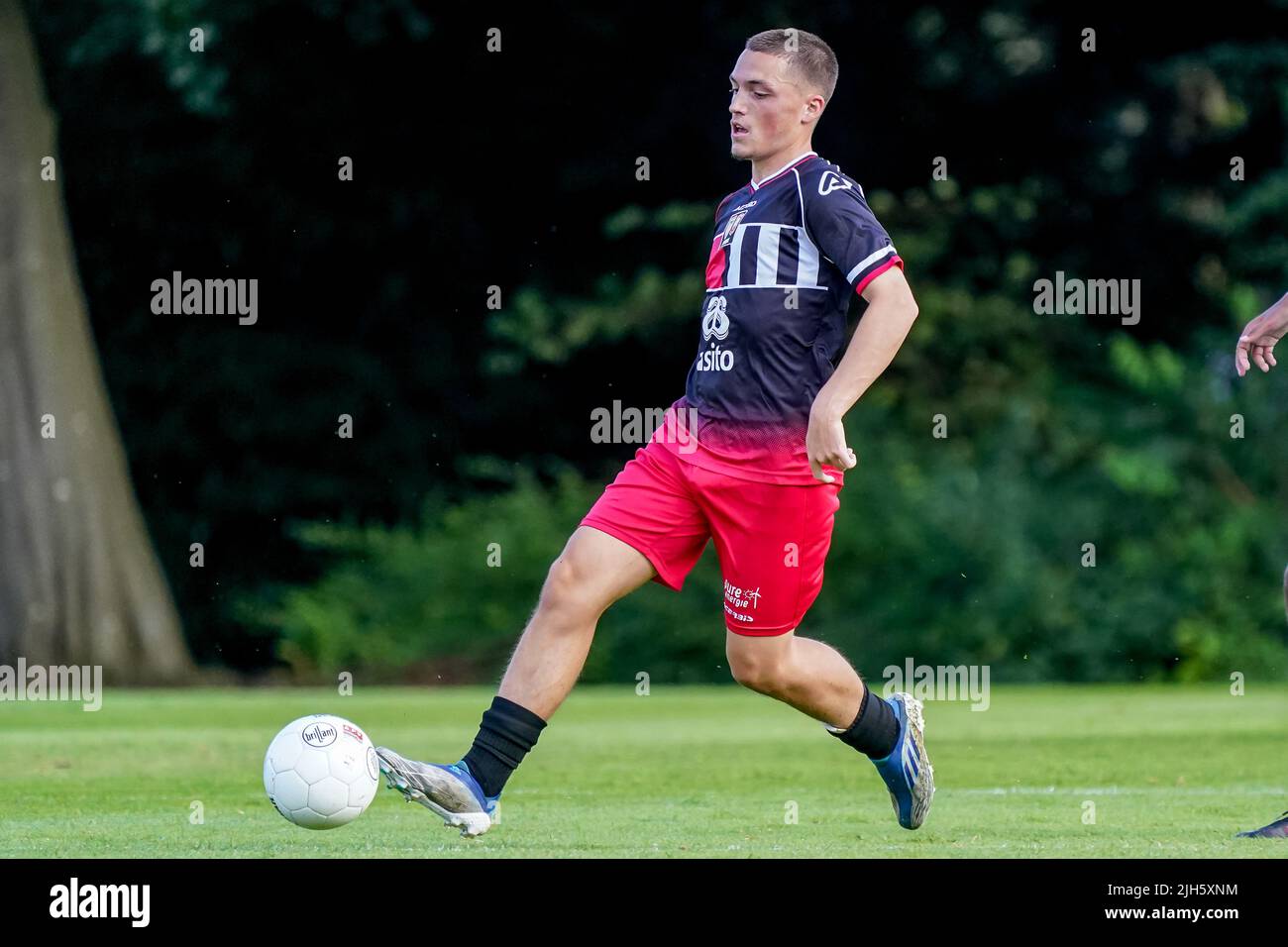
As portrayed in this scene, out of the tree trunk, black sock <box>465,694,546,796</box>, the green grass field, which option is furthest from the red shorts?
the tree trunk

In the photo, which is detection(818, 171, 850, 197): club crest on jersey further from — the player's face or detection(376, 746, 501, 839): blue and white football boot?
detection(376, 746, 501, 839): blue and white football boot

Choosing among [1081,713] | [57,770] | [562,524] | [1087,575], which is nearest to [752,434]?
[57,770]

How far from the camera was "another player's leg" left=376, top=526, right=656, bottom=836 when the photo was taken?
6.02 meters

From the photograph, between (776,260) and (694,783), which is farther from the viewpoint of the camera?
(694,783)

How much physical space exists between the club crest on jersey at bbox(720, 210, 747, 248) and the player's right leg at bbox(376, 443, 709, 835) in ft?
2.31

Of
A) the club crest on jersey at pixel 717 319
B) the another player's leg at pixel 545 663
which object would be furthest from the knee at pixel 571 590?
the club crest on jersey at pixel 717 319

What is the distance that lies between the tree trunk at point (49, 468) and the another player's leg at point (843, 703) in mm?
12530

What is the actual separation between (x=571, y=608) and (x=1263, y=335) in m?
2.36

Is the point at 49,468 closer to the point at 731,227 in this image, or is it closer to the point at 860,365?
the point at 731,227

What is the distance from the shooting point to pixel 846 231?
6.13 metres

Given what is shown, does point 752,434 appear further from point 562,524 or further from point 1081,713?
point 562,524

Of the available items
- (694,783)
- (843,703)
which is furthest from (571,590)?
(694,783)

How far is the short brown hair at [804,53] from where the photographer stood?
6449 millimetres

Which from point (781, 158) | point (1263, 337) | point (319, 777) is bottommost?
point (319, 777)
